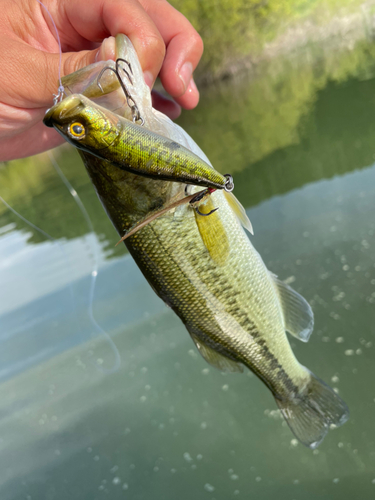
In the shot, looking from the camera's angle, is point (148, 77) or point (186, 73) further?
point (186, 73)

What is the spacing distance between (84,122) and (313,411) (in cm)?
165

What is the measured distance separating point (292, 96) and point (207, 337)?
1517 centimetres

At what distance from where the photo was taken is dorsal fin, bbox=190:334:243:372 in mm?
1777

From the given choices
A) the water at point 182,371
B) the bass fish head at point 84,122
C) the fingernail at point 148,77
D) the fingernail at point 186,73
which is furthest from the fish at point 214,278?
the water at point 182,371

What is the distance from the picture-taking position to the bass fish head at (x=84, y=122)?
1.02 m

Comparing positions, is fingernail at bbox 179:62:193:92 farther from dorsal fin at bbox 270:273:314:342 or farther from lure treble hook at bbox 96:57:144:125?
dorsal fin at bbox 270:273:314:342

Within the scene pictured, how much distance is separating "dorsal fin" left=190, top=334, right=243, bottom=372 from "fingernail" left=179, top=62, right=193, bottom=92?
1037 millimetres

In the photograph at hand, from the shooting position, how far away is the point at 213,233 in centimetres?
150

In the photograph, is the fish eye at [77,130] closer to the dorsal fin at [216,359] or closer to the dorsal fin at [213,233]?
the dorsal fin at [213,233]

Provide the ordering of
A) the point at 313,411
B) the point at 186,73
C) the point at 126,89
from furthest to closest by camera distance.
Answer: the point at 313,411, the point at 186,73, the point at 126,89

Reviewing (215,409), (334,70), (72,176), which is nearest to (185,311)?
(215,409)

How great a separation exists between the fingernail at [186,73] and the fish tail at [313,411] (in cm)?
145

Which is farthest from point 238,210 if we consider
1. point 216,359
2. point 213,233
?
point 216,359

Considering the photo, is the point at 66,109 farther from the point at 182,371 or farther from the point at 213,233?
the point at 182,371
